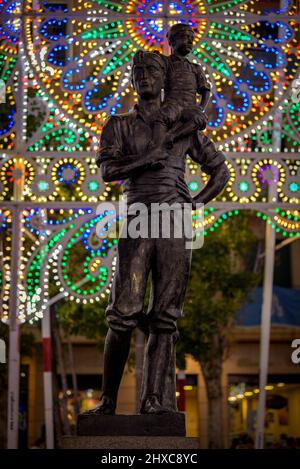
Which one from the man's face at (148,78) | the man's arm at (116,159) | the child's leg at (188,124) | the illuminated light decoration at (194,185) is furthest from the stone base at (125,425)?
the illuminated light decoration at (194,185)

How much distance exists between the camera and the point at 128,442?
526 cm

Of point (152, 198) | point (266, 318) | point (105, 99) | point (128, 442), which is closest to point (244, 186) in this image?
point (105, 99)

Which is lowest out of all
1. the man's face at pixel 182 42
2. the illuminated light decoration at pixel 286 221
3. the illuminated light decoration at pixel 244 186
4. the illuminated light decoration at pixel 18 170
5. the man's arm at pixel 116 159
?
the man's arm at pixel 116 159

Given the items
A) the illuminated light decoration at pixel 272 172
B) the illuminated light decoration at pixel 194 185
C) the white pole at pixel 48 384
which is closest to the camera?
the illuminated light decoration at pixel 194 185

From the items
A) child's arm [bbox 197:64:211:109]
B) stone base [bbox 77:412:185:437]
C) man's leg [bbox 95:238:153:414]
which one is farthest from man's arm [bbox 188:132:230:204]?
Result: stone base [bbox 77:412:185:437]

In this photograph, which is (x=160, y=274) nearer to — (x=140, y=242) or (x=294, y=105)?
(x=140, y=242)

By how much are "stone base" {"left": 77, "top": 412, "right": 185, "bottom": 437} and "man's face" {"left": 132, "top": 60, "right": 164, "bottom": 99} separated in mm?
2038

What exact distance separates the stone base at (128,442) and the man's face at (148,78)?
2166 mm

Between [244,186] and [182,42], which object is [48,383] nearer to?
[244,186]

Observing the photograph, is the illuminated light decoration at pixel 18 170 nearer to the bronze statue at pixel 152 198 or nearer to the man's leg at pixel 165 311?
the bronze statue at pixel 152 198

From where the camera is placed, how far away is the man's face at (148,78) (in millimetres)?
5949

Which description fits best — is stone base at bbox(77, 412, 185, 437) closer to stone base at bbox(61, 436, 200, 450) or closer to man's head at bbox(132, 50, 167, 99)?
stone base at bbox(61, 436, 200, 450)

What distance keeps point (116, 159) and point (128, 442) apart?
173 cm

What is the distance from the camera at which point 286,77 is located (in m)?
12.1
